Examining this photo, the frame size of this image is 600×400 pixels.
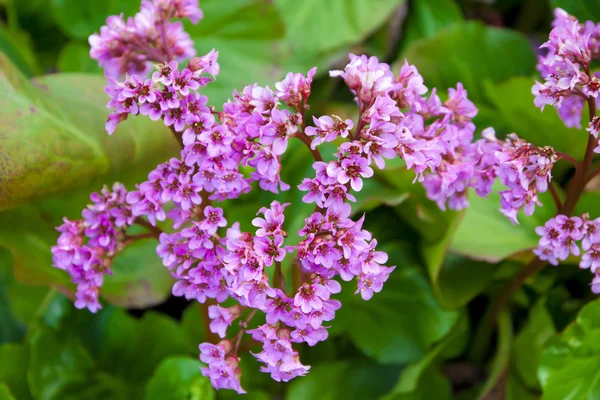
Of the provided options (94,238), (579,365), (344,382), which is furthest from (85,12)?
(579,365)

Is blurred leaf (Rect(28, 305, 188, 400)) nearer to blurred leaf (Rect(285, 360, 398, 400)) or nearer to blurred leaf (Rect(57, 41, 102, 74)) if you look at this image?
blurred leaf (Rect(285, 360, 398, 400))

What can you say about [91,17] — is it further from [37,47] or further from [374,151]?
[374,151]

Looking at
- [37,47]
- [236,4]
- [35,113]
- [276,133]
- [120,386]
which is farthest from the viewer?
[37,47]

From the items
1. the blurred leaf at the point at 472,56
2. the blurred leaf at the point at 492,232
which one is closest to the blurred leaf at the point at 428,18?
the blurred leaf at the point at 472,56

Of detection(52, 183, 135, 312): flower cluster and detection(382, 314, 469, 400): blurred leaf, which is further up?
detection(52, 183, 135, 312): flower cluster

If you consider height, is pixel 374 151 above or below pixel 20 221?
above

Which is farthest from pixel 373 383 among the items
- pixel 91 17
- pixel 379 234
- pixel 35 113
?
pixel 91 17

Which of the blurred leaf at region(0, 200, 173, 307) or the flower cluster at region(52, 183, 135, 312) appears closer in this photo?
the flower cluster at region(52, 183, 135, 312)

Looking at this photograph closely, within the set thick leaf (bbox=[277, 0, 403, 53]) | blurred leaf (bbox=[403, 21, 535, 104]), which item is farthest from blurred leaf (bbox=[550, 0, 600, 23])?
thick leaf (bbox=[277, 0, 403, 53])

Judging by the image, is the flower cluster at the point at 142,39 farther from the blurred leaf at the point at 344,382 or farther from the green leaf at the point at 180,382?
the blurred leaf at the point at 344,382
